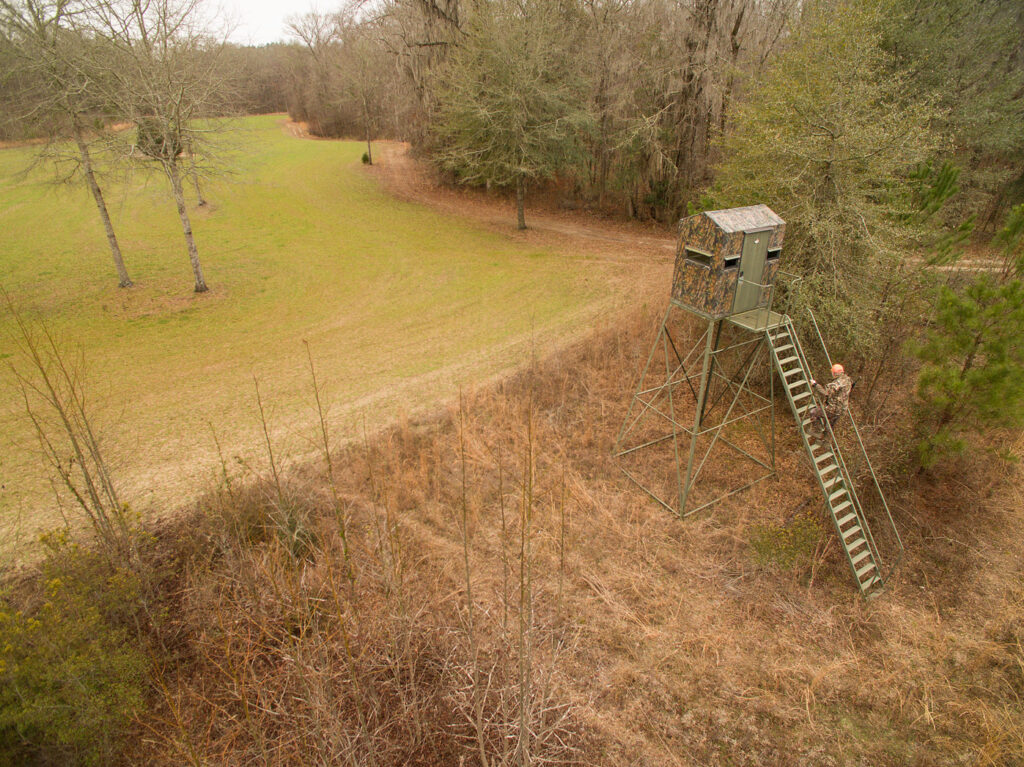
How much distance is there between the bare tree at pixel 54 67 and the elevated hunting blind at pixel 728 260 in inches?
627

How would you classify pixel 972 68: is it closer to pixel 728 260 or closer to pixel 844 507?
pixel 728 260

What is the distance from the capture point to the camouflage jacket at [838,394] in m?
8.55

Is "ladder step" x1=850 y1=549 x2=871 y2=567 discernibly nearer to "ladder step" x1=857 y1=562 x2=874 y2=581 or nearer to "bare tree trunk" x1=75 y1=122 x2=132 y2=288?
"ladder step" x1=857 y1=562 x2=874 y2=581

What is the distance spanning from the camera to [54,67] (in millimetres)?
14570

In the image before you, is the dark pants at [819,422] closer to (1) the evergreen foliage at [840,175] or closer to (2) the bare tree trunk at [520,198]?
(1) the evergreen foliage at [840,175]

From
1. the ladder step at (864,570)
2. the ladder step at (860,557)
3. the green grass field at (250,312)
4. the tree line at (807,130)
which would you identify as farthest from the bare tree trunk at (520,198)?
the ladder step at (864,570)

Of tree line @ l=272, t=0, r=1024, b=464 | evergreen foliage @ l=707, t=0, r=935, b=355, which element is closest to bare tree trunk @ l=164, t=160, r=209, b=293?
tree line @ l=272, t=0, r=1024, b=464

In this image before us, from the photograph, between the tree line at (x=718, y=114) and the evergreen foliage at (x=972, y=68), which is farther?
the evergreen foliage at (x=972, y=68)

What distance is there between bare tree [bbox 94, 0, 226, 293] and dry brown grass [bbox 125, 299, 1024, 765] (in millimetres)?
12539

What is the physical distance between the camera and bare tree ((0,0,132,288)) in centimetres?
1398

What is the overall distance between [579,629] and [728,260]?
5.73 meters

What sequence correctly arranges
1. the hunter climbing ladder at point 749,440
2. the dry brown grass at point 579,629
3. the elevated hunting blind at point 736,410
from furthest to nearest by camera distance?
the elevated hunting blind at point 736,410
the hunter climbing ladder at point 749,440
the dry brown grass at point 579,629

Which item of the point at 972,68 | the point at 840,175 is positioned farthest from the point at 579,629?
the point at 972,68

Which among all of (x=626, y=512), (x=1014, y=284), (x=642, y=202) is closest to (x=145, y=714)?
(x=626, y=512)
